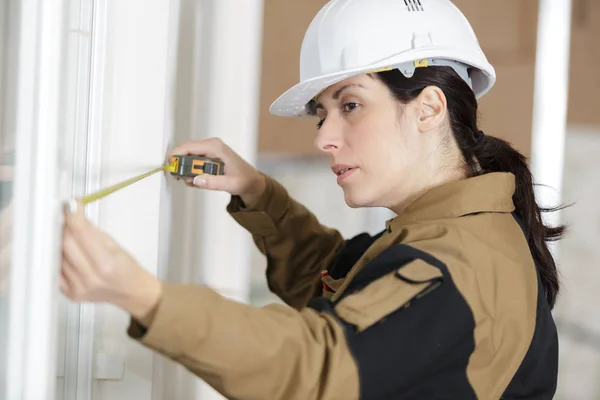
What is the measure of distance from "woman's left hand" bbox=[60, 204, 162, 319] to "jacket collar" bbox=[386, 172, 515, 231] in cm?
43

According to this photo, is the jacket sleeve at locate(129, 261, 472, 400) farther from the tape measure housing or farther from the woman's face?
the tape measure housing

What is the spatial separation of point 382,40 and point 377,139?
0.41ft

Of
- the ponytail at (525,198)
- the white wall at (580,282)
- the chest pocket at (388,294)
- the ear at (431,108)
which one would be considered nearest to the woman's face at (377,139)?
the ear at (431,108)

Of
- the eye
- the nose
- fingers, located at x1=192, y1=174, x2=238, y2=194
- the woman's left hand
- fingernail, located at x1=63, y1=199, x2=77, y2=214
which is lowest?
the woman's left hand

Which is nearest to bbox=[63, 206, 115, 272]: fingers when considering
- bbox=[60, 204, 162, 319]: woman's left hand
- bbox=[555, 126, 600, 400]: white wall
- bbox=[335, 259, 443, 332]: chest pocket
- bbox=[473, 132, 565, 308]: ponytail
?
bbox=[60, 204, 162, 319]: woman's left hand

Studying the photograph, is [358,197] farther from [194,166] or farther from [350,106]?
[194,166]

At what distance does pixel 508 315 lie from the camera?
2.92 feet

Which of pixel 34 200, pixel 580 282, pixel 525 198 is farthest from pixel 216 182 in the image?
pixel 580 282

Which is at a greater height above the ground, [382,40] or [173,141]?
[382,40]

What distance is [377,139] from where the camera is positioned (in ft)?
3.37

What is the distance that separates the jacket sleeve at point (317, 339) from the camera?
0.69m

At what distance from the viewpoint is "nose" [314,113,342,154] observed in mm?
1048

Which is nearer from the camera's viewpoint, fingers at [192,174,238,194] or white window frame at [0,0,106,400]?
white window frame at [0,0,106,400]

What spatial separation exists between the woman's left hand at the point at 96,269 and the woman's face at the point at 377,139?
1.44ft
